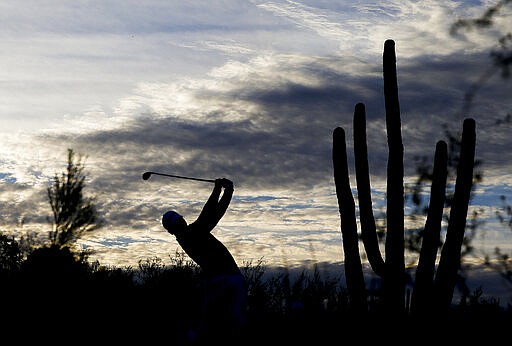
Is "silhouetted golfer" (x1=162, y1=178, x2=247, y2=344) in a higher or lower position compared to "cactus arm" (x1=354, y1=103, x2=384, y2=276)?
lower

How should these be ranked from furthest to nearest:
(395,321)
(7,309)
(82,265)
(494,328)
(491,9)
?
(82,265) < (7,309) < (494,328) < (395,321) < (491,9)

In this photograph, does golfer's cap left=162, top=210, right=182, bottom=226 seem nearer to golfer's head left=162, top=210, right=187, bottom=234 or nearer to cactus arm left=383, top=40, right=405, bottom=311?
golfer's head left=162, top=210, right=187, bottom=234

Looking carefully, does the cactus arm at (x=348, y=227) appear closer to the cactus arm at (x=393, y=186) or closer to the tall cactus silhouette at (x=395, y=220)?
the tall cactus silhouette at (x=395, y=220)

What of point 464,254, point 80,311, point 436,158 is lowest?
point 80,311

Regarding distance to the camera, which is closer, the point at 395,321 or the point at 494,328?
the point at 395,321

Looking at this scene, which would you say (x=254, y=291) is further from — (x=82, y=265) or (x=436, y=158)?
(x=436, y=158)

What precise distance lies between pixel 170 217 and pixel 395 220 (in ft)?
11.3

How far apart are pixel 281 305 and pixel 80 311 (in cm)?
406

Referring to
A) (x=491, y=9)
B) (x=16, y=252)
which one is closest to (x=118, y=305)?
(x=491, y=9)

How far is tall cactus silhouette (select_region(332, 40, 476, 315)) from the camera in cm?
1057

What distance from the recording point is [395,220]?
34.7 feet

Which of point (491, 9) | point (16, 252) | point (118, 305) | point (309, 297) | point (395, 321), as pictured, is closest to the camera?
point (491, 9)

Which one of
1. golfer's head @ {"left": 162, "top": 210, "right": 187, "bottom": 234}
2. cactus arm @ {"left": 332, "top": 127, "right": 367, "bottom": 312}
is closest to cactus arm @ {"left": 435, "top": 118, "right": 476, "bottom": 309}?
cactus arm @ {"left": 332, "top": 127, "right": 367, "bottom": 312}

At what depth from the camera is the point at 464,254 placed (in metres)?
11.4
